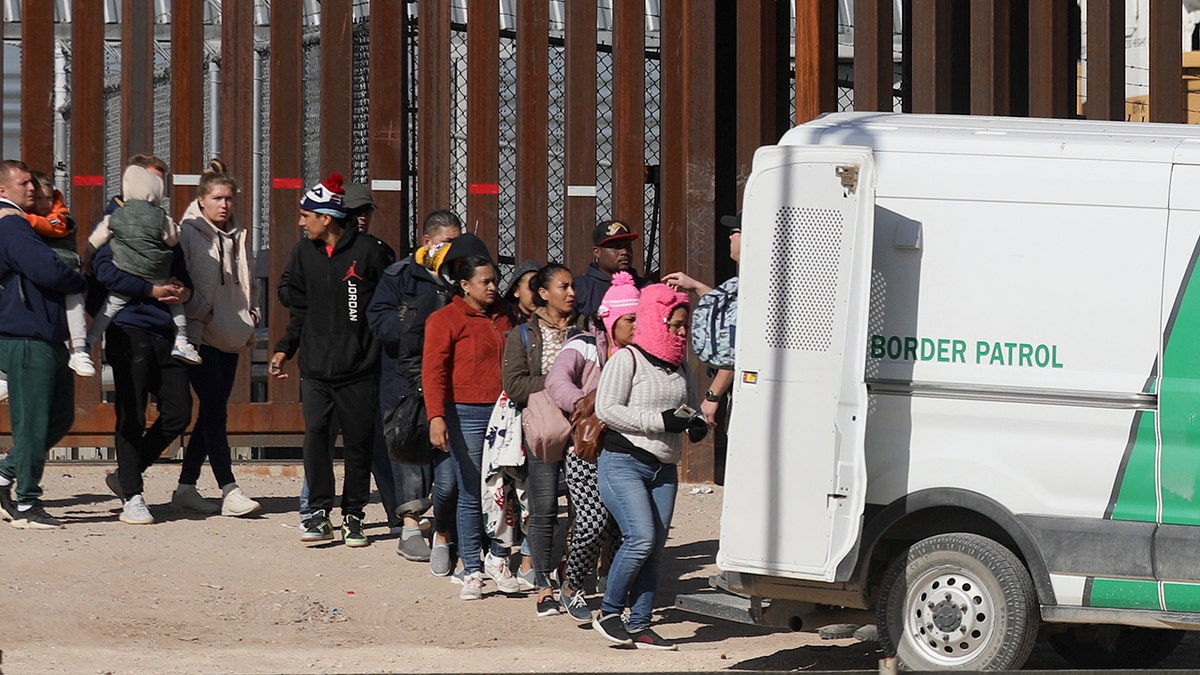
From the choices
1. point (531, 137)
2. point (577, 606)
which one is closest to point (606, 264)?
point (531, 137)

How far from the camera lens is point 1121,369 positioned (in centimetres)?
635

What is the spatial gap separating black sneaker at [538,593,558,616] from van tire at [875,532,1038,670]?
1883mm

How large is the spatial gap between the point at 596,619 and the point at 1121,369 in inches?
101

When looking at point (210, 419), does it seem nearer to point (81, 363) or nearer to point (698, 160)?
point (81, 363)

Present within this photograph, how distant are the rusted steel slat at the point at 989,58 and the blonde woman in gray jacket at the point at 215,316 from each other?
5.21 m

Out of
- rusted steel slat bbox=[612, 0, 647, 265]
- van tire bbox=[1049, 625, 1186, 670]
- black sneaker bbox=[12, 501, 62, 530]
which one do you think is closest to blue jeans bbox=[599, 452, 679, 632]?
van tire bbox=[1049, 625, 1186, 670]

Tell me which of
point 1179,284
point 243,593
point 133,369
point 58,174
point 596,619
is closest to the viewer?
point 1179,284

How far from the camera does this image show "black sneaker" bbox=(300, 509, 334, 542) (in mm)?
9180

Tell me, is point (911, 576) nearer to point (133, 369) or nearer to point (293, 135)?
point (133, 369)

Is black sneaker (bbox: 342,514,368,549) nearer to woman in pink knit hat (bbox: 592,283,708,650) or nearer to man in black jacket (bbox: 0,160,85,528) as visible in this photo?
man in black jacket (bbox: 0,160,85,528)

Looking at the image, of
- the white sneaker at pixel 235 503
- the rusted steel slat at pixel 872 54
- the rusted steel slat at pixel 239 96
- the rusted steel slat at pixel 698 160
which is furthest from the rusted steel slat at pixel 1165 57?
the white sneaker at pixel 235 503

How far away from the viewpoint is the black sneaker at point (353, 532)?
9.23 meters

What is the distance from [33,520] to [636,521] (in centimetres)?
365

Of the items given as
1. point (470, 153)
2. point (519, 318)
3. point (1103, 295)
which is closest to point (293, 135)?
point (470, 153)
